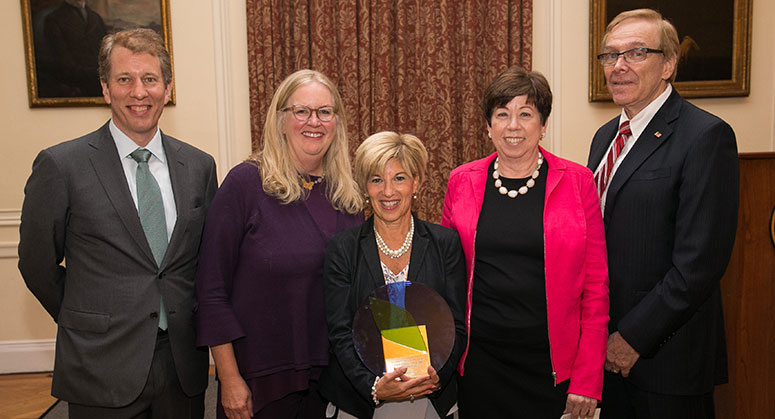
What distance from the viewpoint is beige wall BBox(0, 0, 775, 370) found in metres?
4.40

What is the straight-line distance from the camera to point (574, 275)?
1915mm

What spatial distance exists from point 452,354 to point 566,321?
17.4 inches

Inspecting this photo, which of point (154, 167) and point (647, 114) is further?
point (647, 114)

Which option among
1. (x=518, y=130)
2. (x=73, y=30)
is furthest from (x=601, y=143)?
(x=73, y=30)

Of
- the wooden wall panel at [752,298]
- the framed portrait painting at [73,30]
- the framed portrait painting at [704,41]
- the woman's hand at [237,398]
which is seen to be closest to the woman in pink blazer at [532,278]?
the woman's hand at [237,398]

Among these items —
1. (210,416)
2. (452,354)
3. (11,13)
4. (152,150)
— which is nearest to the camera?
(452,354)

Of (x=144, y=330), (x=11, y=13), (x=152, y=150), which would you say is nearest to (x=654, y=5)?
(x=152, y=150)

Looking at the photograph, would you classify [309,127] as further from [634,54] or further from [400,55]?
[400,55]

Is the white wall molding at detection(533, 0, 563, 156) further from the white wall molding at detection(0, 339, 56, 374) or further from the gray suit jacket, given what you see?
the white wall molding at detection(0, 339, 56, 374)

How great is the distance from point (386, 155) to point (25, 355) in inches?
169

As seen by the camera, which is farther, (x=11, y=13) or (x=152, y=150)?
(x=11, y=13)

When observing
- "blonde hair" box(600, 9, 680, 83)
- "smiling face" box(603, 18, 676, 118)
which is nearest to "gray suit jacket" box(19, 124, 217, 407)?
"smiling face" box(603, 18, 676, 118)

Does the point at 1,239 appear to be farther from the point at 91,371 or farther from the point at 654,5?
the point at 654,5

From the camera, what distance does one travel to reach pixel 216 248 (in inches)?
73.6
